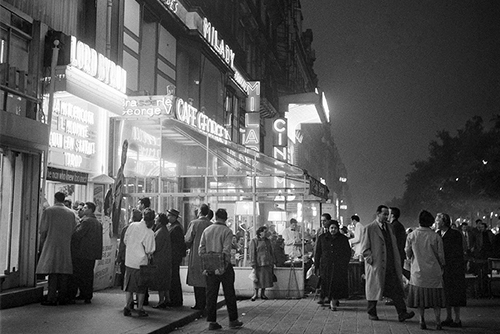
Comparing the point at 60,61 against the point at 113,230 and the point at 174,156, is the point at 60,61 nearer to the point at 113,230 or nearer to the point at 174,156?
the point at 113,230

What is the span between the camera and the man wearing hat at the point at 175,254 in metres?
12.2

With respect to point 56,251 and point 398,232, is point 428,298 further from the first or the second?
point 56,251

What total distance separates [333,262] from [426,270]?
328cm

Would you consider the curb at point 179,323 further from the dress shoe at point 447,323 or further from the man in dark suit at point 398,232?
the man in dark suit at point 398,232

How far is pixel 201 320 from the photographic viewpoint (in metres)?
11.3

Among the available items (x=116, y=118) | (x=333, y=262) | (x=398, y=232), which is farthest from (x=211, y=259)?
(x=116, y=118)

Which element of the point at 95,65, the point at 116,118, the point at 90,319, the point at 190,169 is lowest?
the point at 90,319

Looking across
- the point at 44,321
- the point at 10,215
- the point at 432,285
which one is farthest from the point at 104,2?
the point at 432,285

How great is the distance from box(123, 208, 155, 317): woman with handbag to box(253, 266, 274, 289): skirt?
4.58m

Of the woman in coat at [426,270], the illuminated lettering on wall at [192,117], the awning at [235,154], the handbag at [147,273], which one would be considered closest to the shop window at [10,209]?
the handbag at [147,273]

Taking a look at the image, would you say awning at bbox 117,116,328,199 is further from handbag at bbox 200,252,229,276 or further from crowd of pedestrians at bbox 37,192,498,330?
handbag at bbox 200,252,229,276

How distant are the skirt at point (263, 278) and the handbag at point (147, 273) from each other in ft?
13.8

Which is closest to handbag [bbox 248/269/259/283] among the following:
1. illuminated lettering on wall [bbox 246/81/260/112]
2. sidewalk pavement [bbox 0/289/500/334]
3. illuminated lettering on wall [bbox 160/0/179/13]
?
sidewalk pavement [bbox 0/289/500/334]

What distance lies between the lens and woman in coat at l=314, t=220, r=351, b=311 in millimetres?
12984
